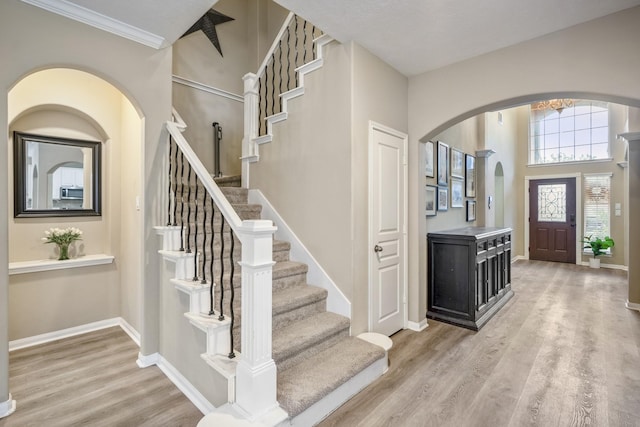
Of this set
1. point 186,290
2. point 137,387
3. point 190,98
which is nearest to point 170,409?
point 137,387

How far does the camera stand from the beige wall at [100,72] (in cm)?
206

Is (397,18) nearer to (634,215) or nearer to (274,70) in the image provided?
(274,70)

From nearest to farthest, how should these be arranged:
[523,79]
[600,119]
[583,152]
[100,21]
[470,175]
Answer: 1. [100,21]
2. [523,79]
3. [470,175]
4. [600,119]
5. [583,152]

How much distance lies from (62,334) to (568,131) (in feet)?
33.8

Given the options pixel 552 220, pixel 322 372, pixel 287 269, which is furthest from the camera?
pixel 552 220

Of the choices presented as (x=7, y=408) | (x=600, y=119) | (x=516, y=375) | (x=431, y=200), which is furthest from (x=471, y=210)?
(x=7, y=408)

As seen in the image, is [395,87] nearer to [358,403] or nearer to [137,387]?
[358,403]

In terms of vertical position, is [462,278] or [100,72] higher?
[100,72]

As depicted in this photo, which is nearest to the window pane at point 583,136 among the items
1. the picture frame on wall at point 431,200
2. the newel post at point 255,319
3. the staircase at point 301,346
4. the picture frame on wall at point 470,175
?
the picture frame on wall at point 470,175

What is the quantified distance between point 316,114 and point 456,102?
4.75ft

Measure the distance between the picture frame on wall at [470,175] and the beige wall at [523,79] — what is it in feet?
7.31

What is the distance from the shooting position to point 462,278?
3518 millimetres

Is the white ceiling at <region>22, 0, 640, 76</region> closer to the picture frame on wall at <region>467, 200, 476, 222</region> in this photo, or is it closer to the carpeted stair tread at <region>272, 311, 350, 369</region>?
the carpeted stair tread at <region>272, 311, 350, 369</region>

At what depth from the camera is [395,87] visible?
10.8ft
